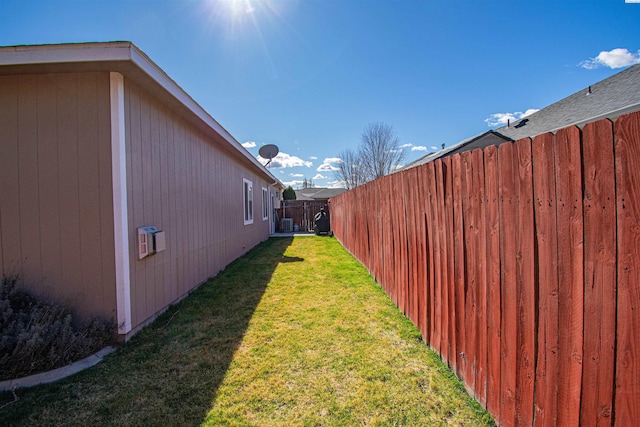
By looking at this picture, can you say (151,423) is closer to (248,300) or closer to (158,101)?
(248,300)

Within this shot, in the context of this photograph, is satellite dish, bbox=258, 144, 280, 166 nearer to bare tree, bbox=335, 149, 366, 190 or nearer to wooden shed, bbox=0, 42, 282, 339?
wooden shed, bbox=0, 42, 282, 339

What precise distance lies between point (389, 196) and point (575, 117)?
7.94 m

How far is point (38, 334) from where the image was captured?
7.72ft

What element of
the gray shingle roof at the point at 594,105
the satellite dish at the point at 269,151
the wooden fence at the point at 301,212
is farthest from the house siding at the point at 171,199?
the wooden fence at the point at 301,212

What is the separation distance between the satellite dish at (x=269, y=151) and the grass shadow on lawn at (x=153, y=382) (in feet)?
29.6

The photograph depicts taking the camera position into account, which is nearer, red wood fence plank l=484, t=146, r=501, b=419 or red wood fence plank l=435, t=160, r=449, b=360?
red wood fence plank l=484, t=146, r=501, b=419

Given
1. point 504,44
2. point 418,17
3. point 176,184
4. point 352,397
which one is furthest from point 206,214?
point 504,44

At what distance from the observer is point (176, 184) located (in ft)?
13.6

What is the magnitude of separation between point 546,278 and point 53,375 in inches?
141

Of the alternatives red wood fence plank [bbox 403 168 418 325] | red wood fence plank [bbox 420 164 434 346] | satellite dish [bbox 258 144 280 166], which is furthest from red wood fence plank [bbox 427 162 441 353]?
satellite dish [bbox 258 144 280 166]

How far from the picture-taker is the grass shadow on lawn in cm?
186

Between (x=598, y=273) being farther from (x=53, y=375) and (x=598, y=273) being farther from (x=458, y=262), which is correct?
(x=53, y=375)

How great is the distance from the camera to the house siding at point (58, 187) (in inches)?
114

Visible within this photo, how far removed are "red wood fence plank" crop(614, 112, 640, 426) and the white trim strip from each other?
3696 millimetres
